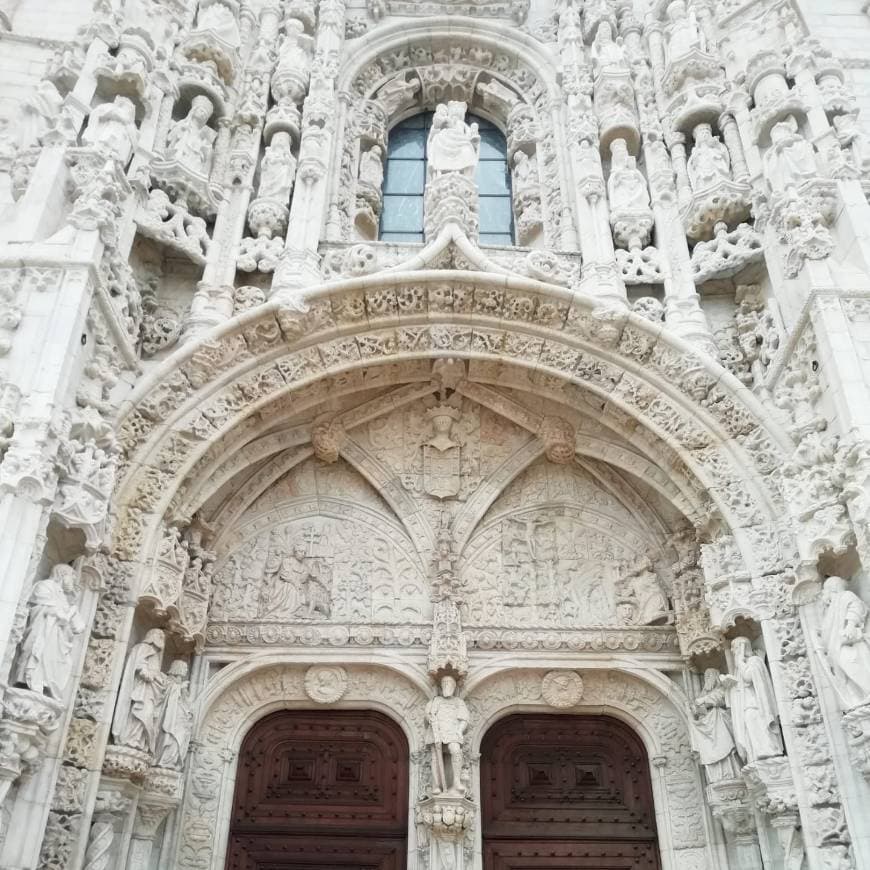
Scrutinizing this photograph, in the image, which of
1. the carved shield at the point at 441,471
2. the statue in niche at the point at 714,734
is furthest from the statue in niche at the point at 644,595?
the carved shield at the point at 441,471

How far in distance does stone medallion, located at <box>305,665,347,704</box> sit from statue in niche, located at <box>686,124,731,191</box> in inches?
195

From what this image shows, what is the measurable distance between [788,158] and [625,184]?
1.45m

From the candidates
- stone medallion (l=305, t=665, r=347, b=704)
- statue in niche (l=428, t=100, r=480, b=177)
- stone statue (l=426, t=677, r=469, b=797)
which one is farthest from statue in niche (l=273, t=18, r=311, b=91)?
stone statue (l=426, t=677, r=469, b=797)

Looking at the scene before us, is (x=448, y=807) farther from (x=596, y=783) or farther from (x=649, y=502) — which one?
(x=649, y=502)

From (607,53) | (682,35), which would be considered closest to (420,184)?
(607,53)

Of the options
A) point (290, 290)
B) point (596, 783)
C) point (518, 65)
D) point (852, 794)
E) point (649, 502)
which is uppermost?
point (518, 65)

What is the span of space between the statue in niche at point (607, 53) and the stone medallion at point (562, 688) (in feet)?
18.7

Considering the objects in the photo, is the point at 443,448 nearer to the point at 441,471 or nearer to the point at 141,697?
the point at 441,471

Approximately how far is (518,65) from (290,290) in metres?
4.52

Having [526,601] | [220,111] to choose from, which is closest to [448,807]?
[526,601]

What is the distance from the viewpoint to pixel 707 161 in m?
8.08

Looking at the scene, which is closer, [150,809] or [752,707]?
[752,707]

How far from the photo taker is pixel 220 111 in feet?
28.1

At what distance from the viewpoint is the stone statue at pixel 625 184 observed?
8180mm
